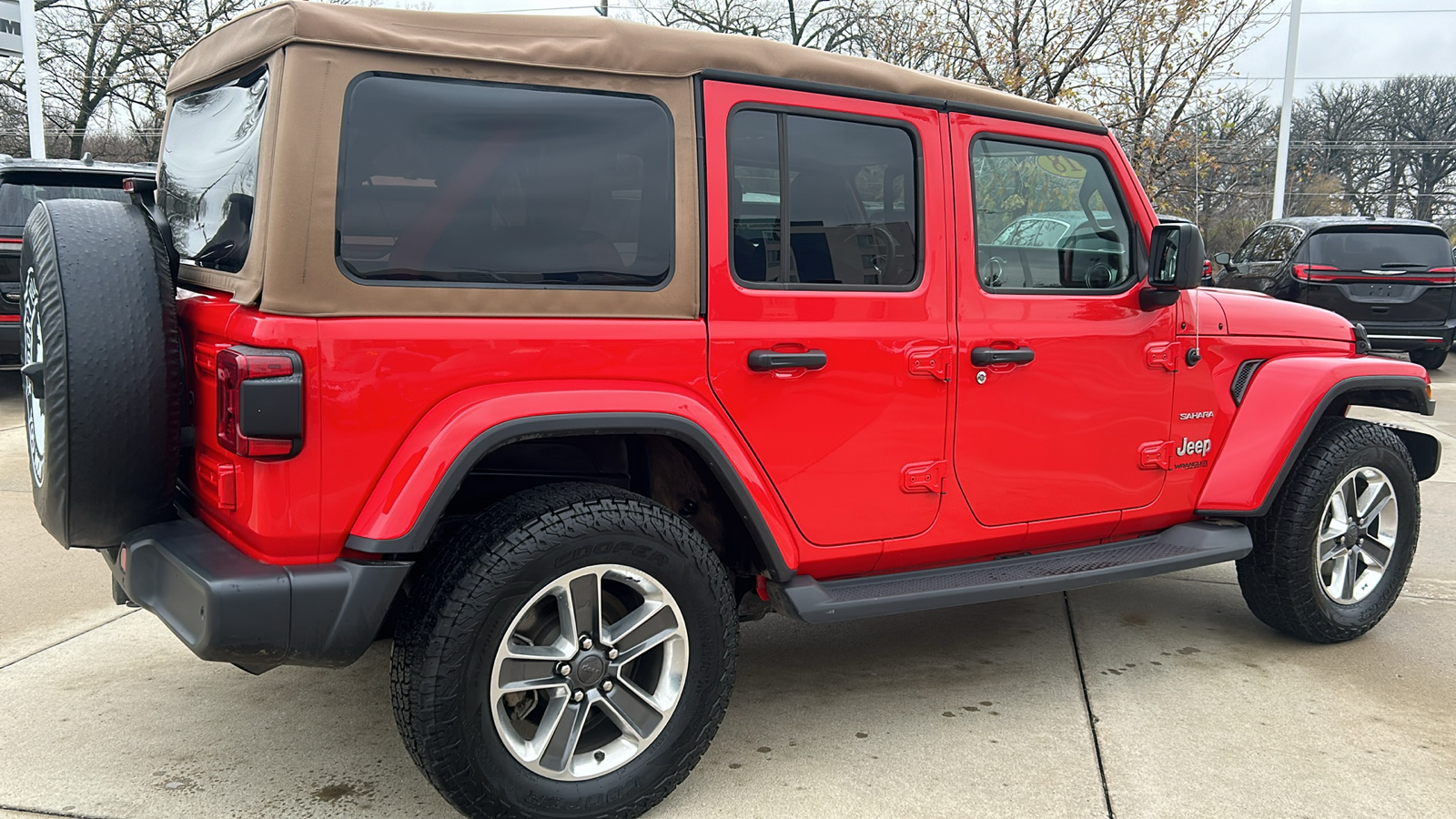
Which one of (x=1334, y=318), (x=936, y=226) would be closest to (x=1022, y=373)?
(x=936, y=226)

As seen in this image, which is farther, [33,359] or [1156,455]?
[1156,455]

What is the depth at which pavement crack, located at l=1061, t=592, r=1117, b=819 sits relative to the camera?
2.87 meters

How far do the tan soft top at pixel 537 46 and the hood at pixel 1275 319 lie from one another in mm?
1382

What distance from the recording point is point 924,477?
10.3 feet

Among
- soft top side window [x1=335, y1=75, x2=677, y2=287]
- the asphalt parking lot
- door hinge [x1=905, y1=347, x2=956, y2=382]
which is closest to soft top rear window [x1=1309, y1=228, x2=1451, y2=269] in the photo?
the asphalt parking lot

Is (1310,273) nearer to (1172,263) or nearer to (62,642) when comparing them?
(1172,263)

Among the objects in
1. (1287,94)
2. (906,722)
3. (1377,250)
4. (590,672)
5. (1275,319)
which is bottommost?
(906,722)

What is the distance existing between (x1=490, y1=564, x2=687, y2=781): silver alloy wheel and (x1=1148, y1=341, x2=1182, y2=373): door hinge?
1.91 meters

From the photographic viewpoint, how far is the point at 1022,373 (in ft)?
10.8

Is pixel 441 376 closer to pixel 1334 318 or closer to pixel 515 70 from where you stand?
pixel 515 70

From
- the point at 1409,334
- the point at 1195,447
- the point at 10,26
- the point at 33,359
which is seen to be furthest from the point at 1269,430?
the point at 10,26

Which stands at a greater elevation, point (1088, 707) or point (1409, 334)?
point (1409, 334)

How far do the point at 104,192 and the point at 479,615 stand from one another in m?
6.70

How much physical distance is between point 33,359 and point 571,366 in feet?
4.65
